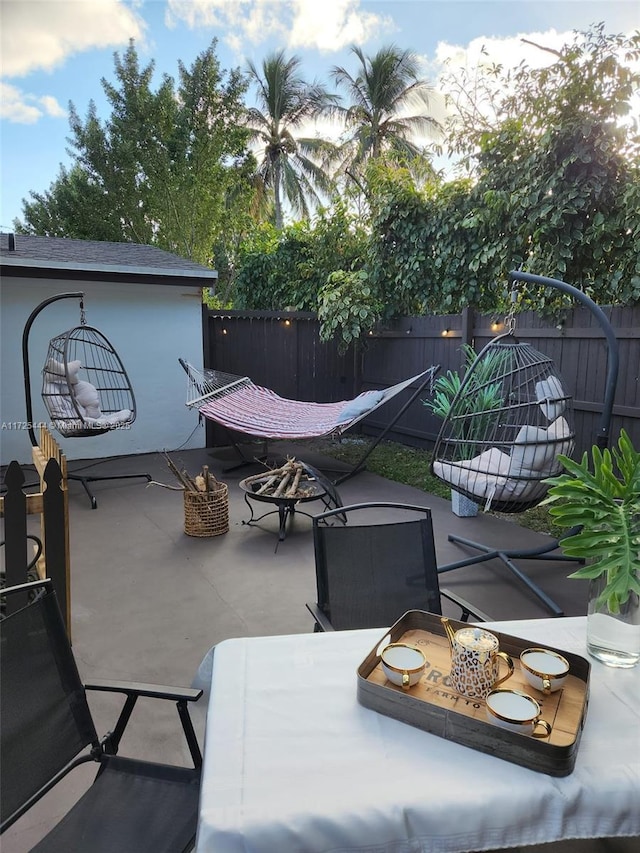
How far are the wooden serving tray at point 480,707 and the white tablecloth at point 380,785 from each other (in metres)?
0.02

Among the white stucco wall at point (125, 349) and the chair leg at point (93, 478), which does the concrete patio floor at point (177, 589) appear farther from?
the white stucco wall at point (125, 349)

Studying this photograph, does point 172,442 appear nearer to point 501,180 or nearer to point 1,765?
point 501,180

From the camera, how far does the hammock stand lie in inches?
172

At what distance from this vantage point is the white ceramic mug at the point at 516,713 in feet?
2.91

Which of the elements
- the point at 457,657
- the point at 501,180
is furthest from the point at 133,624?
the point at 501,180

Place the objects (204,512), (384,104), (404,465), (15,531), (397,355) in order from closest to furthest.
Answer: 1. (15,531)
2. (204,512)
3. (404,465)
4. (397,355)
5. (384,104)

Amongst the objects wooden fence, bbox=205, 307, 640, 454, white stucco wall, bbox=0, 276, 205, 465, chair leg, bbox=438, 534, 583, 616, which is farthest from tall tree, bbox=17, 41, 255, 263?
chair leg, bbox=438, 534, 583, 616

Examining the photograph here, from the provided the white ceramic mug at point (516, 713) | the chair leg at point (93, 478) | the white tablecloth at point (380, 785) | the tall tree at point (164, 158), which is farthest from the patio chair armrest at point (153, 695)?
the tall tree at point (164, 158)

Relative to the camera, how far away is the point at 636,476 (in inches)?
44.3

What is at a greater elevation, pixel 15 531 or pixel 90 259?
pixel 90 259

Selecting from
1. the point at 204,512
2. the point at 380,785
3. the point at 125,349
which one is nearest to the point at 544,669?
the point at 380,785

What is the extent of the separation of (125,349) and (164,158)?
8037 mm

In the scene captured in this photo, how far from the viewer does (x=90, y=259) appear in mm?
5523

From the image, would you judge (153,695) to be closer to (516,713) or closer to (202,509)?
(516,713)
